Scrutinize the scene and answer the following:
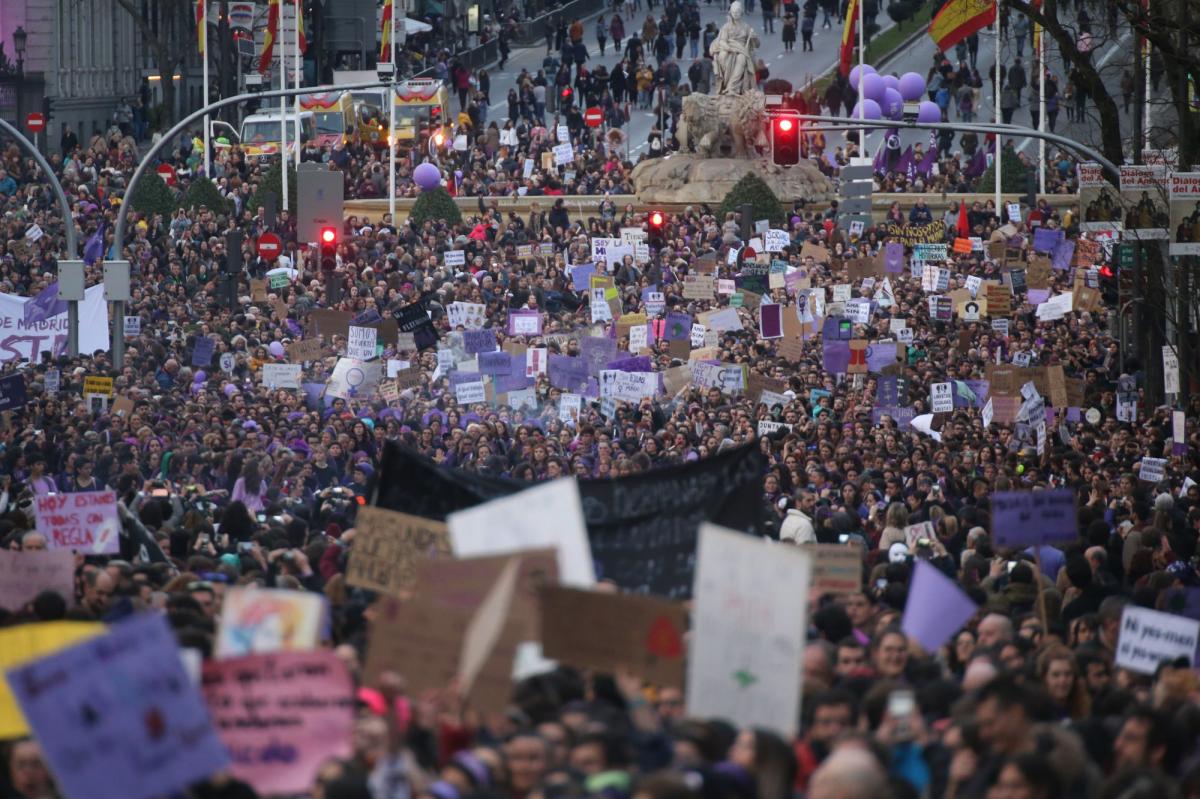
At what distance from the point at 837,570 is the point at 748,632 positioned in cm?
419

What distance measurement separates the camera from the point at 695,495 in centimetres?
1206

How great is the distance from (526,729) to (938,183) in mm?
41186

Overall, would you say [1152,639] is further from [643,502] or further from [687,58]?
[687,58]

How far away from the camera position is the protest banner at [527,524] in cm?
911

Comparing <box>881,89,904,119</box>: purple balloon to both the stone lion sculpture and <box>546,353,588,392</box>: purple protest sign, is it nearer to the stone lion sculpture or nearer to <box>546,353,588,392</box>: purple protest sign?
the stone lion sculpture

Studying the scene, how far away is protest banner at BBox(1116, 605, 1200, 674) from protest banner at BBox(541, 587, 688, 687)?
2.93 metres

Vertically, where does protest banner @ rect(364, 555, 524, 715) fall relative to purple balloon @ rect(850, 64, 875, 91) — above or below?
below

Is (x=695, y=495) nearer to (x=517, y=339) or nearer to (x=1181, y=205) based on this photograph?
(x=1181, y=205)

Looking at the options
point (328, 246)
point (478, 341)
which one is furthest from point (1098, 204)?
point (328, 246)

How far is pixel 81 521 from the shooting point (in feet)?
46.0

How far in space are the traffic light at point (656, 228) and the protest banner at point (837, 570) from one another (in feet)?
90.4

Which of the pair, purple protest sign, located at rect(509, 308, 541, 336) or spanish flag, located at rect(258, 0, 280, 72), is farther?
spanish flag, located at rect(258, 0, 280, 72)

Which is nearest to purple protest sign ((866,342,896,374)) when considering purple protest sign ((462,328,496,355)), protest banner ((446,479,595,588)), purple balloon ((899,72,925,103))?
purple protest sign ((462,328,496,355))

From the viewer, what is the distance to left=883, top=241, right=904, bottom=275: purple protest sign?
35750 mm
